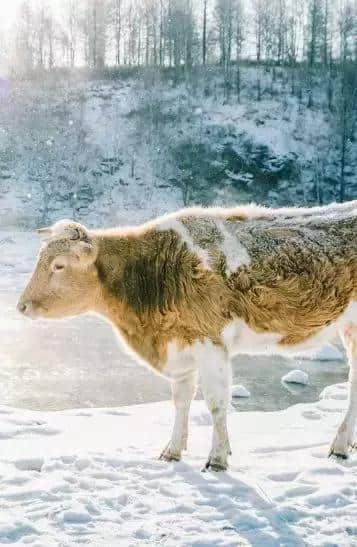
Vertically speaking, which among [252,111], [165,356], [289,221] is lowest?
[165,356]

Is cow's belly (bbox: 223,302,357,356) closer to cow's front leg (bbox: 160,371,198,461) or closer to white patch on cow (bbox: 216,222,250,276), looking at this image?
white patch on cow (bbox: 216,222,250,276)

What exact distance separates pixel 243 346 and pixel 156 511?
5.63 ft

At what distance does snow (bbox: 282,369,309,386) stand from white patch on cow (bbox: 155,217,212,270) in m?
5.35

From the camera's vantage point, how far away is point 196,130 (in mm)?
46906

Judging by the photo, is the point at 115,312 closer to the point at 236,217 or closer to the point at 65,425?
the point at 236,217

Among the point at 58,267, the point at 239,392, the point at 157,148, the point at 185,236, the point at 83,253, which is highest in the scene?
the point at 157,148

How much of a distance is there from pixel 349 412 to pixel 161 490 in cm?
198

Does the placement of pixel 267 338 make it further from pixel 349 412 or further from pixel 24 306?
pixel 24 306

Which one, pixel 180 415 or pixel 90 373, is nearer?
pixel 180 415

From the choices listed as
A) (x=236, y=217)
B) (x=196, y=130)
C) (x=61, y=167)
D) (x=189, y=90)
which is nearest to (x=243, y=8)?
(x=189, y=90)

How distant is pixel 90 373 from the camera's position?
10344mm

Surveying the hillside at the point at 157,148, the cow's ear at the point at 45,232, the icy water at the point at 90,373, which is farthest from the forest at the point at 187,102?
the cow's ear at the point at 45,232

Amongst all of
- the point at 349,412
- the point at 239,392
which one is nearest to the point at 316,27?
the point at 239,392

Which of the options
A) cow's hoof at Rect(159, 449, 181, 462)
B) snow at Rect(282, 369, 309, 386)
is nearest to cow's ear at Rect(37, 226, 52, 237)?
cow's hoof at Rect(159, 449, 181, 462)
